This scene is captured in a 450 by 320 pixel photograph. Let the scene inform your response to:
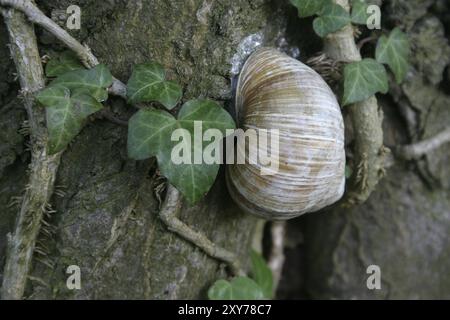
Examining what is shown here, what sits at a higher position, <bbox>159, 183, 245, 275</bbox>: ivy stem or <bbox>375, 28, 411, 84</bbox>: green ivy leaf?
<bbox>375, 28, 411, 84</bbox>: green ivy leaf

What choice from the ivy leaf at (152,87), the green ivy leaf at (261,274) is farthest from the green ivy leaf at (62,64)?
the green ivy leaf at (261,274)

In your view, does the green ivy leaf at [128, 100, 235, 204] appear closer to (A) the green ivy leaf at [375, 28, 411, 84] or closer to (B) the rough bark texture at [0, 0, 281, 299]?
(B) the rough bark texture at [0, 0, 281, 299]

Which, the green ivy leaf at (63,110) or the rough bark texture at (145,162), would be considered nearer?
the green ivy leaf at (63,110)

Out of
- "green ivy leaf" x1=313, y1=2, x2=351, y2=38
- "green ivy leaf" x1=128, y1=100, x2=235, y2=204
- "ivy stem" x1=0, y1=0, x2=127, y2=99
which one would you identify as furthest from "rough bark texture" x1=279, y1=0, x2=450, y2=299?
"ivy stem" x1=0, y1=0, x2=127, y2=99

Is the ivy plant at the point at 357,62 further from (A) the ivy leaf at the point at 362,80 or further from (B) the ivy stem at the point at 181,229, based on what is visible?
(B) the ivy stem at the point at 181,229

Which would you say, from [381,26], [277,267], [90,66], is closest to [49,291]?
[90,66]

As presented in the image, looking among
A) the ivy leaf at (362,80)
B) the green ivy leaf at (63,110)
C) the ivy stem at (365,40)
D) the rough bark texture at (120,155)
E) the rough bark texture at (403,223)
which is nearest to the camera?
the green ivy leaf at (63,110)
